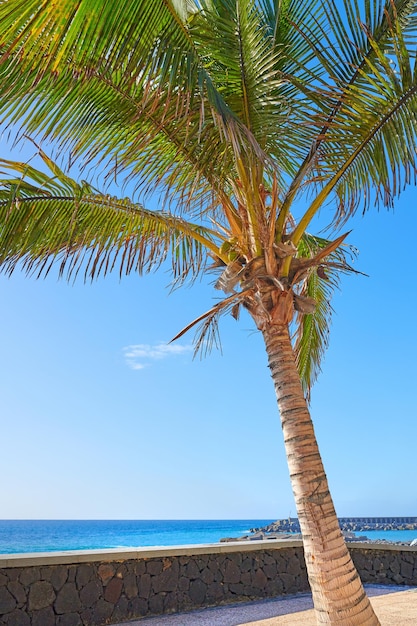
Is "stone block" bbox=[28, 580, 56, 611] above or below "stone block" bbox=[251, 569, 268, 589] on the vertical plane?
above

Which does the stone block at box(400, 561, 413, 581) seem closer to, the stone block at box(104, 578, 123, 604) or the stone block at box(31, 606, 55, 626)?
the stone block at box(104, 578, 123, 604)

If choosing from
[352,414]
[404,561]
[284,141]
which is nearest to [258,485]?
[352,414]

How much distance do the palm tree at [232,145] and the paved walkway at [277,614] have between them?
241 centimetres

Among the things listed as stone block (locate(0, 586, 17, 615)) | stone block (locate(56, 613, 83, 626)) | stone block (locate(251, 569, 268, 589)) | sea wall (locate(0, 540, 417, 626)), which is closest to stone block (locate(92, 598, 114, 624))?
sea wall (locate(0, 540, 417, 626))

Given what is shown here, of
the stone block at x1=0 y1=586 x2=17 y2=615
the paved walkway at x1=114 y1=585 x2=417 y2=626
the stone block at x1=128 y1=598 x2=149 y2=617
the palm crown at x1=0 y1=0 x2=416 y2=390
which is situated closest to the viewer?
the palm crown at x1=0 y1=0 x2=416 y2=390

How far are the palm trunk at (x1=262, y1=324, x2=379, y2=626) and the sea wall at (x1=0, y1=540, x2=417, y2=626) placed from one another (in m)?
2.87

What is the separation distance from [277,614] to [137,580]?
1.53 meters

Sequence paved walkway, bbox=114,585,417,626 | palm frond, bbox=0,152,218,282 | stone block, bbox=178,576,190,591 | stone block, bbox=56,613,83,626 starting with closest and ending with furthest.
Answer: palm frond, bbox=0,152,218,282 < stone block, bbox=56,613,83,626 < paved walkway, bbox=114,585,417,626 < stone block, bbox=178,576,190,591

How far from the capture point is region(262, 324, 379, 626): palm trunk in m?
3.39

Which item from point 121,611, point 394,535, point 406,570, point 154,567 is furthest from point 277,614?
point 394,535

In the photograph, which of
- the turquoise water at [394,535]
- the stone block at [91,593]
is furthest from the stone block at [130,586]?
the turquoise water at [394,535]

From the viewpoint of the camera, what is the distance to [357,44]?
14.1 feet

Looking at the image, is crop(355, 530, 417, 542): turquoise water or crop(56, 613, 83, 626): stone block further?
crop(355, 530, 417, 542): turquoise water

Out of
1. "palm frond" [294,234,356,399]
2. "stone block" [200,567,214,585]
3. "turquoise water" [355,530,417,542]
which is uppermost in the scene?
"palm frond" [294,234,356,399]
